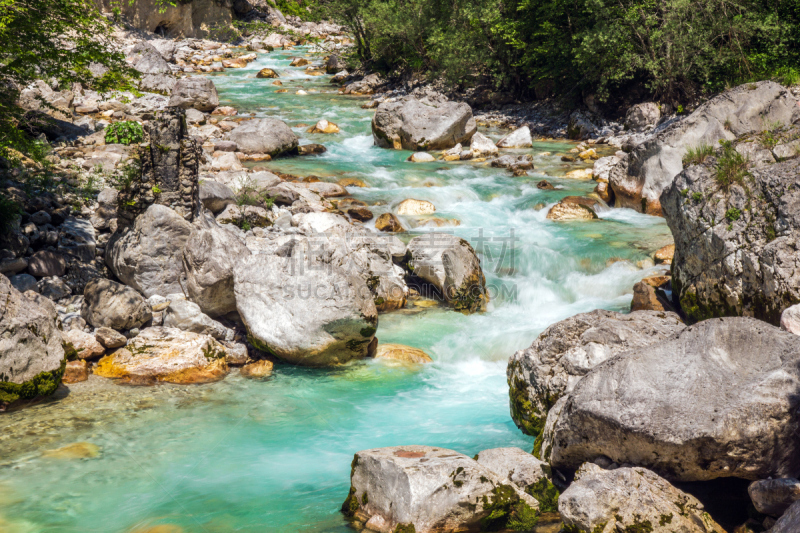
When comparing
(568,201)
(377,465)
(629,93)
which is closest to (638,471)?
(377,465)

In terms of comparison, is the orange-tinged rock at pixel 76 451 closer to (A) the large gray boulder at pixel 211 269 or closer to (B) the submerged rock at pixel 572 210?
(A) the large gray boulder at pixel 211 269

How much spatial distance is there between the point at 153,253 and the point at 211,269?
1.13 meters

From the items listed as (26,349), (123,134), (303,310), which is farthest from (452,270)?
→ (123,134)

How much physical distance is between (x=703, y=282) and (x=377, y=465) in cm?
501

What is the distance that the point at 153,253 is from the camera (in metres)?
8.33

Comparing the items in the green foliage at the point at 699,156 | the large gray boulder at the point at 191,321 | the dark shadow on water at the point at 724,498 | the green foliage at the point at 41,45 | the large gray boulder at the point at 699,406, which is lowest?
the dark shadow on water at the point at 724,498

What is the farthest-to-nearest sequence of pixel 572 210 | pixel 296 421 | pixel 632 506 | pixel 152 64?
1. pixel 152 64
2. pixel 572 210
3. pixel 296 421
4. pixel 632 506

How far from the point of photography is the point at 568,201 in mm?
13062

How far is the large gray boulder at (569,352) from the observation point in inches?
204

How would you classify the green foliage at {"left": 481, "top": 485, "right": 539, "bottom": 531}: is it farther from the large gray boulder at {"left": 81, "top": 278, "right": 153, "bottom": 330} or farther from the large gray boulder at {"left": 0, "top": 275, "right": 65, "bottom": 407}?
the large gray boulder at {"left": 81, "top": 278, "right": 153, "bottom": 330}

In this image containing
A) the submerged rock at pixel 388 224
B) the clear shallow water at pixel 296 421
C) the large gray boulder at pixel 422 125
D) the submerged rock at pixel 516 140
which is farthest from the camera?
the submerged rock at pixel 516 140

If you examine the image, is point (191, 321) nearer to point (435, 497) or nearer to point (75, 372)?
point (75, 372)

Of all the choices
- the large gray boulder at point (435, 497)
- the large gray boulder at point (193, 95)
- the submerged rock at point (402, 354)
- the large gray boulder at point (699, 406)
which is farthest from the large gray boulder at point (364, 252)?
the large gray boulder at point (193, 95)

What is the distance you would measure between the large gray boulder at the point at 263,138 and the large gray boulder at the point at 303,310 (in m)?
8.62
